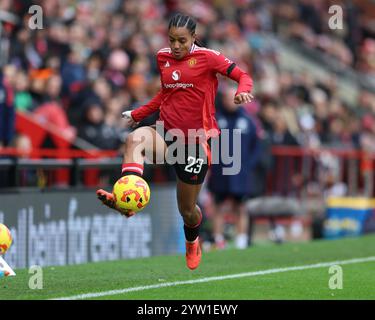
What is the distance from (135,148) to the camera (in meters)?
9.52

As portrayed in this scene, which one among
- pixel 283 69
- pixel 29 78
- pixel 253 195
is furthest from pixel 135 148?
pixel 283 69

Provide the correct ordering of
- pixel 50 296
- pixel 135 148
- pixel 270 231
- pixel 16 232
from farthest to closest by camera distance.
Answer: pixel 270 231, pixel 16 232, pixel 135 148, pixel 50 296

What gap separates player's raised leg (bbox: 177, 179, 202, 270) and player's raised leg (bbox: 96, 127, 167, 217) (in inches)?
16.7

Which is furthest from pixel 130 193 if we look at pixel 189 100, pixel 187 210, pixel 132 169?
pixel 189 100

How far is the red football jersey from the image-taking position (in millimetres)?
9883

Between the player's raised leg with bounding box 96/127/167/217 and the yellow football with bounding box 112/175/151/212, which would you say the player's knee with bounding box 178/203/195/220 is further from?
the yellow football with bounding box 112/175/151/212

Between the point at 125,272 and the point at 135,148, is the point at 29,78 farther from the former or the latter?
the point at 135,148

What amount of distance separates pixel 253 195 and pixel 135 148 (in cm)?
861

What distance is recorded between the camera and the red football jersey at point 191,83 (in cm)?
988

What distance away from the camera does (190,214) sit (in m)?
10.2

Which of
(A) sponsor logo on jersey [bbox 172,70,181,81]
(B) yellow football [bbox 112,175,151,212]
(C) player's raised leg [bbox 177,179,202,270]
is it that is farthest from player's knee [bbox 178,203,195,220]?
(A) sponsor logo on jersey [bbox 172,70,181,81]

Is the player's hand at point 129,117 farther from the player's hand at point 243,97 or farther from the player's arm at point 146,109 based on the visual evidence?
the player's hand at point 243,97

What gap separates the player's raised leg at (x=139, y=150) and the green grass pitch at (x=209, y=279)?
85 cm

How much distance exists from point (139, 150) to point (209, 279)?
160 centimetres
